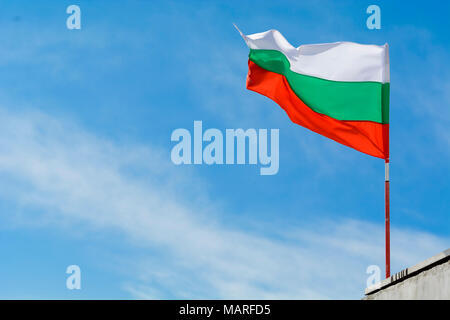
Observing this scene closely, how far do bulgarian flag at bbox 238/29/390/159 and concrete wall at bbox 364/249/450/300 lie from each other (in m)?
4.35

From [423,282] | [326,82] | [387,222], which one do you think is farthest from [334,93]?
[423,282]

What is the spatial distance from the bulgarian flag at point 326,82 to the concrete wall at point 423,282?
14.3 feet

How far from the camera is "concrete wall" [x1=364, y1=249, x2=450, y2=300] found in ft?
27.2

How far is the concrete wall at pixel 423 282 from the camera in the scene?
8305 mm

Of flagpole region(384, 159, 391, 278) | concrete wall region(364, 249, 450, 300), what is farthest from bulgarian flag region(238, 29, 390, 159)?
concrete wall region(364, 249, 450, 300)

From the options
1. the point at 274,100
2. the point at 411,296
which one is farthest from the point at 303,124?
the point at 411,296

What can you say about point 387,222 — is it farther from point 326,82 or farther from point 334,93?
point 326,82

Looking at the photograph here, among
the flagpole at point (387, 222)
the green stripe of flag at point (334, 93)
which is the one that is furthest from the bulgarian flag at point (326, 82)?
the flagpole at point (387, 222)

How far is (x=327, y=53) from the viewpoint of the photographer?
15062mm

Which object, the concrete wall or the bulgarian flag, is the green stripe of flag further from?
the concrete wall

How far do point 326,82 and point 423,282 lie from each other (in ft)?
22.7

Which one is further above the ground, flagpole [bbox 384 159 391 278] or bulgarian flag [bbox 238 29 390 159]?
bulgarian flag [bbox 238 29 390 159]

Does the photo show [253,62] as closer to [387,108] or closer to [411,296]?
[387,108]
